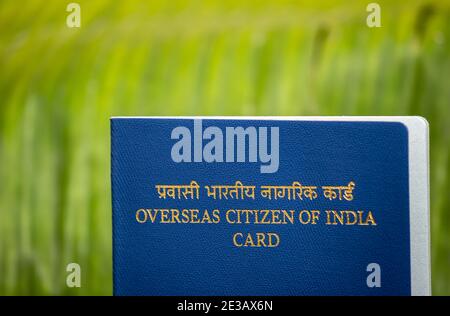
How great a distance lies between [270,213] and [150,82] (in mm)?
414

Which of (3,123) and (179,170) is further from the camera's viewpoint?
(3,123)

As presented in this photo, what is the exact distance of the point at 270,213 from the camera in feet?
4.35

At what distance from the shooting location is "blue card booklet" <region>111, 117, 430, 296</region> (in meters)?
1.31

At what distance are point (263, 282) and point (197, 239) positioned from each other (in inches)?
6.7

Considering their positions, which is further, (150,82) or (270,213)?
(150,82)

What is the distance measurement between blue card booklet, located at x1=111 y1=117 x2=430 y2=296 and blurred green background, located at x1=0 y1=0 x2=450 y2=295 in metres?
0.11

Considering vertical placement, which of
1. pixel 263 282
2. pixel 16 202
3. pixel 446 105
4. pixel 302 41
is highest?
pixel 302 41

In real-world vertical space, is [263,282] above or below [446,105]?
below

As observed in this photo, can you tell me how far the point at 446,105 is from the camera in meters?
1.40

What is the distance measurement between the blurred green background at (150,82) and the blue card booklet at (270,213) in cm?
11

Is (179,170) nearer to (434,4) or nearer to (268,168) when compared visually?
(268,168)

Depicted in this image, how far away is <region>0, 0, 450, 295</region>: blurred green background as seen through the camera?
141 cm

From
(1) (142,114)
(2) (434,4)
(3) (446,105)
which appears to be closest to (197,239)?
(1) (142,114)

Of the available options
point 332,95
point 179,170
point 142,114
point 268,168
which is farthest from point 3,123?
point 332,95
